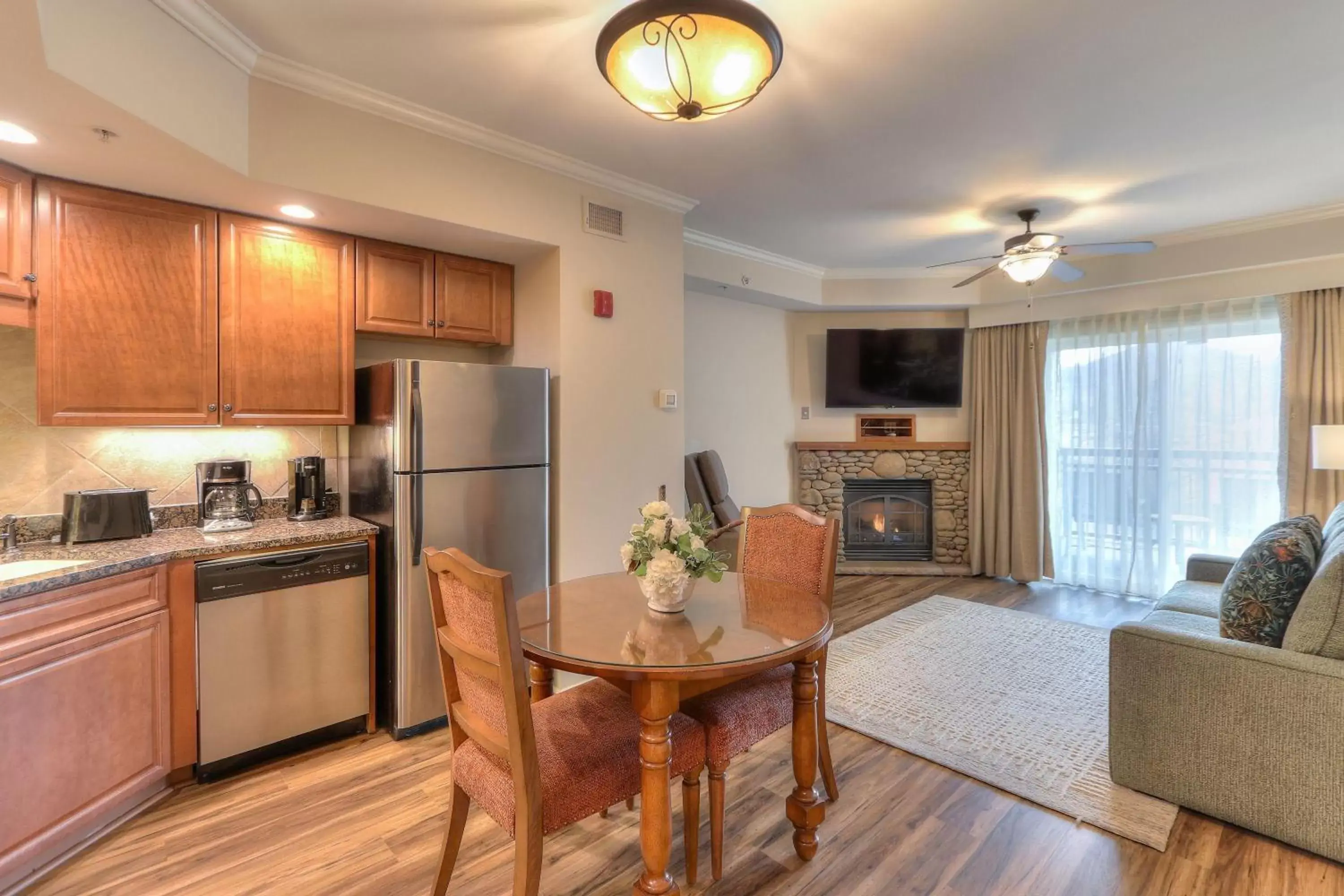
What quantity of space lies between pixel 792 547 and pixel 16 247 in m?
2.88

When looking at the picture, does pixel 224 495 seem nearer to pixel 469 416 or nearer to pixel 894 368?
pixel 469 416

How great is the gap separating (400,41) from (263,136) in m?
0.63

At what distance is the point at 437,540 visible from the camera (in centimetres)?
259

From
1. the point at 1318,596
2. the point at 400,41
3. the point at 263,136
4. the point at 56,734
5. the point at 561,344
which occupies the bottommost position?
the point at 56,734

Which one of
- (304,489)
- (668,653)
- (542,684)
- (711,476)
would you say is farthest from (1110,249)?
(304,489)

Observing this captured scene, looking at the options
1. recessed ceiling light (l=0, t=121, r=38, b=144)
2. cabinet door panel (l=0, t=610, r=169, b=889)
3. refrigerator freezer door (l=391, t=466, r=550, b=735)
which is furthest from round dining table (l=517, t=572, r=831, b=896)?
recessed ceiling light (l=0, t=121, r=38, b=144)

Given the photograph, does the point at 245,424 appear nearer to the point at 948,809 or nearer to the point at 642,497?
the point at 642,497

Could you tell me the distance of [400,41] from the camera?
80.2 inches

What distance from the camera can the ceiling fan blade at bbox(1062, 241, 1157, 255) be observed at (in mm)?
3205

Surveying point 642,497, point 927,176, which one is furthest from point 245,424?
point 927,176

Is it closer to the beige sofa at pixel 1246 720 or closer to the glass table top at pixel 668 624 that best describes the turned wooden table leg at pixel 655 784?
the glass table top at pixel 668 624

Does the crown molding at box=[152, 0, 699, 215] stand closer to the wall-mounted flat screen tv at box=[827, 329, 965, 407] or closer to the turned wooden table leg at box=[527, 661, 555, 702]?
the turned wooden table leg at box=[527, 661, 555, 702]

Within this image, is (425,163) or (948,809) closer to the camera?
(948,809)

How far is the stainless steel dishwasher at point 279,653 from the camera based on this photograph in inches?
87.7
